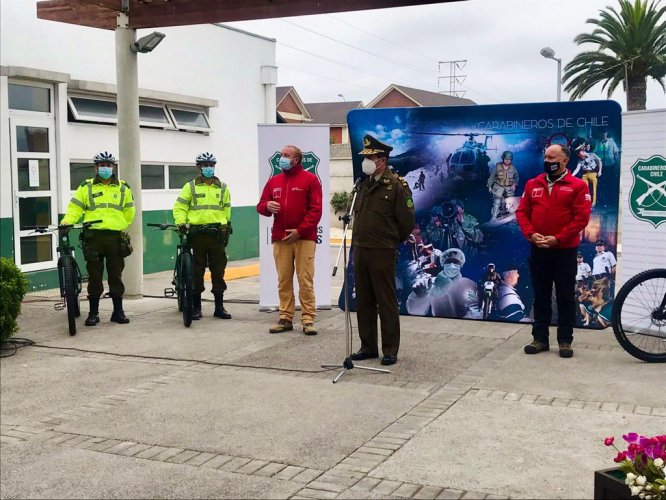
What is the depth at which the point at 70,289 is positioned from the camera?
8758mm

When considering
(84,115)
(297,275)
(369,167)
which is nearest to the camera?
(369,167)

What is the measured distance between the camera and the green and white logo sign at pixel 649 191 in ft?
26.6

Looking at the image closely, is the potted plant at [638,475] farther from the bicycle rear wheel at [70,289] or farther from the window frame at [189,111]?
the window frame at [189,111]

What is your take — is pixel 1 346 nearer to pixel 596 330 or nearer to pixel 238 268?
pixel 596 330

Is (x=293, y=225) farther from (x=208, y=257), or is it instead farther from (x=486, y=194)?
(x=486, y=194)

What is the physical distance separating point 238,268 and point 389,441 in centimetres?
1108

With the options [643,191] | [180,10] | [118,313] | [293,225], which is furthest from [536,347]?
[180,10]

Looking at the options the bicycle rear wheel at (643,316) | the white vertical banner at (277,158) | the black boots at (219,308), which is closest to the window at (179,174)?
the white vertical banner at (277,158)

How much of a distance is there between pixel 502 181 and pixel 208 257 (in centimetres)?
355

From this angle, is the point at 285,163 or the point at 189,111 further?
the point at 189,111

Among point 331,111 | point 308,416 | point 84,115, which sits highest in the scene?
point 331,111

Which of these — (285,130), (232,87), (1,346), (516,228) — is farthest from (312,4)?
(232,87)

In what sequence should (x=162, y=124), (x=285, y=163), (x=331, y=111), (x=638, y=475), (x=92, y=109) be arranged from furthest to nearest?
(x=331, y=111), (x=162, y=124), (x=92, y=109), (x=285, y=163), (x=638, y=475)

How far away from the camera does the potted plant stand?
335cm
